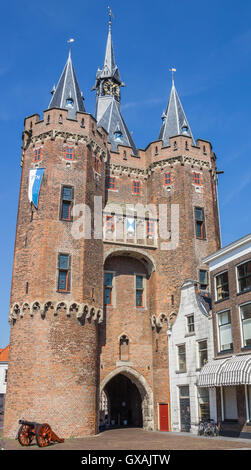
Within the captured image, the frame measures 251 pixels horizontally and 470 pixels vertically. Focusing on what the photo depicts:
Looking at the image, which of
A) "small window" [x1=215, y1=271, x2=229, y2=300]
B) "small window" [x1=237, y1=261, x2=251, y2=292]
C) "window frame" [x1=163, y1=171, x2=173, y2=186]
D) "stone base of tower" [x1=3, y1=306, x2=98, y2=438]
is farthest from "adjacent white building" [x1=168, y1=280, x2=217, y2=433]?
"window frame" [x1=163, y1=171, x2=173, y2=186]

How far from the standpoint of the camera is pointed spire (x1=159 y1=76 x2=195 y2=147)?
123 ft

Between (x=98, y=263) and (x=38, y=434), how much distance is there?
12.7 meters

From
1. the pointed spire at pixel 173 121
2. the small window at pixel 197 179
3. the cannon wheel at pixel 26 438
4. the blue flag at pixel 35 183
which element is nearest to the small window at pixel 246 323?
the cannon wheel at pixel 26 438

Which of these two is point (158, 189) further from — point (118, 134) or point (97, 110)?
point (97, 110)

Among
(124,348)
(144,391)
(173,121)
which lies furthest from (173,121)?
(144,391)

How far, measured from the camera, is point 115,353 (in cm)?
3144

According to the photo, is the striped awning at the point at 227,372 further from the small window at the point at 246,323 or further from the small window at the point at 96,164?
the small window at the point at 96,164

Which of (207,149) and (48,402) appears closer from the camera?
(48,402)

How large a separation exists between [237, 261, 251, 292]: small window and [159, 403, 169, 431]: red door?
35.2 ft

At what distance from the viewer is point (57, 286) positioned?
91.6 ft

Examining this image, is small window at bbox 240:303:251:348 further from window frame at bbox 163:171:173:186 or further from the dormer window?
the dormer window

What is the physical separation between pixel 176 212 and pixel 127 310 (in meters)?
8.08
